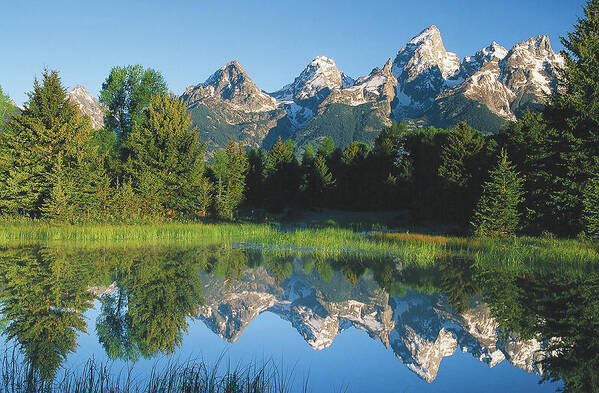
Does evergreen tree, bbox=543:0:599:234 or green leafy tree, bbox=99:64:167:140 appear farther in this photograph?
green leafy tree, bbox=99:64:167:140

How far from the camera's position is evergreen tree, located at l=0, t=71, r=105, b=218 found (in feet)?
111

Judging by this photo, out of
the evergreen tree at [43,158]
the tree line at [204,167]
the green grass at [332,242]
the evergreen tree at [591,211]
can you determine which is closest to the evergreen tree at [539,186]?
the tree line at [204,167]

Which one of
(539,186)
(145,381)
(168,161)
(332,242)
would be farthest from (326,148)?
(145,381)

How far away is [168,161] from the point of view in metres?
41.6

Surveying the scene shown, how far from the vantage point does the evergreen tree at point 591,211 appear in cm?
2466

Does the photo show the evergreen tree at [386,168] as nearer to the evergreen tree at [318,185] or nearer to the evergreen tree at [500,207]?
the evergreen tree at [318,185]

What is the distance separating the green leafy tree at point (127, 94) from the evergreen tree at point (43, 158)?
14.5 m

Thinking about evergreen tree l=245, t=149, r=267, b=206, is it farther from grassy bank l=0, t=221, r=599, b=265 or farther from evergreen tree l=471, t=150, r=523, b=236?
evergreen tree l=471, t=150, r=523, b=236

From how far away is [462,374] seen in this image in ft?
24.2

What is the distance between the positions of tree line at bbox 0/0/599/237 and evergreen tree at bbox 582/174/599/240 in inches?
2.6

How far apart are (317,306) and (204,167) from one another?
3541cm

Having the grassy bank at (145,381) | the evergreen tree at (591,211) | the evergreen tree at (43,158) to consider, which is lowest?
the grassy bank at (145,381)

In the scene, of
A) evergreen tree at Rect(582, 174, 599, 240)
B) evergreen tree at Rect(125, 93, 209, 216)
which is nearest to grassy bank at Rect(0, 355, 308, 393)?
evergreen tree at Rect(582, 174, 599, 240)

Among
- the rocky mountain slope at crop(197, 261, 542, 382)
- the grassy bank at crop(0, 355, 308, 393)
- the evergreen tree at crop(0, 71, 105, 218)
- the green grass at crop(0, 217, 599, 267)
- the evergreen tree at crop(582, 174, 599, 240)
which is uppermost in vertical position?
the evergreen tree at crop(0, 71, 105, 218)
